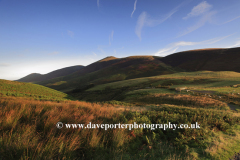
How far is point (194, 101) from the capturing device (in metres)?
17.7

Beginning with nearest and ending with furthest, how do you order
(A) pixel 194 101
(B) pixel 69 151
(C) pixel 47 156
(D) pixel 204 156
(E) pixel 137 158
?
1. (C) pixel 47 156
2. (B) pixel 69 151
3. (E) pixel 137 158
4. (D) pixel 204 156
5. (A) pixel 194 101

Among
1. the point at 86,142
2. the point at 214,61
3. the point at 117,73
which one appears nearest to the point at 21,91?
→ the point at 86,142

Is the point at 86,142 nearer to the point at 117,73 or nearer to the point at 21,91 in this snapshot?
the point at 21,91

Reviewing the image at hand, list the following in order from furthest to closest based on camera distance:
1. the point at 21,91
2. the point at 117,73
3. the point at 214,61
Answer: the point at 117,73 → the point at 214,61 → the point at 21,91

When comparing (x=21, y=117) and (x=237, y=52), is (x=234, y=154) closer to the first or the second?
(x=21, y=117)

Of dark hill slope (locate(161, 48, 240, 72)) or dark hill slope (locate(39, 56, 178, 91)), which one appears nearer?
dark hill slope (locate(161, 48, 240, 72))

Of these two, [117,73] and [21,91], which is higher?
[117,73]

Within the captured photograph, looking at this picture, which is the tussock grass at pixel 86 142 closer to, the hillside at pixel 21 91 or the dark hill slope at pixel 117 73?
the hillside at pixel 21 91

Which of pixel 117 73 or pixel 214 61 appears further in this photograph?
pixel 117 73

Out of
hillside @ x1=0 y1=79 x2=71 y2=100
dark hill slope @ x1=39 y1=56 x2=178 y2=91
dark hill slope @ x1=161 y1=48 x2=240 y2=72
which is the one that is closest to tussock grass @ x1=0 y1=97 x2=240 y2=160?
hillside @ x1=0 y1=79 x2=71 y2=100

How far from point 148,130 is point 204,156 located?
213cm

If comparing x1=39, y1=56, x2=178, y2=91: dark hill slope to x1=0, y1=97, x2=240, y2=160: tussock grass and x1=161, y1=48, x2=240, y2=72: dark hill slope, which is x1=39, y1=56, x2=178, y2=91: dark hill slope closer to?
x1=161, y1=48, x2=240, y2=72: dark hill slope

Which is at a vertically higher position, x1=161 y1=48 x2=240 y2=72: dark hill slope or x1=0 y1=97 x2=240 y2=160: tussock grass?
x1=161 y1=48 x2=240 y2=72: dark hill slope

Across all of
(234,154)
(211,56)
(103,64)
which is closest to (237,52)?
(211,56)
